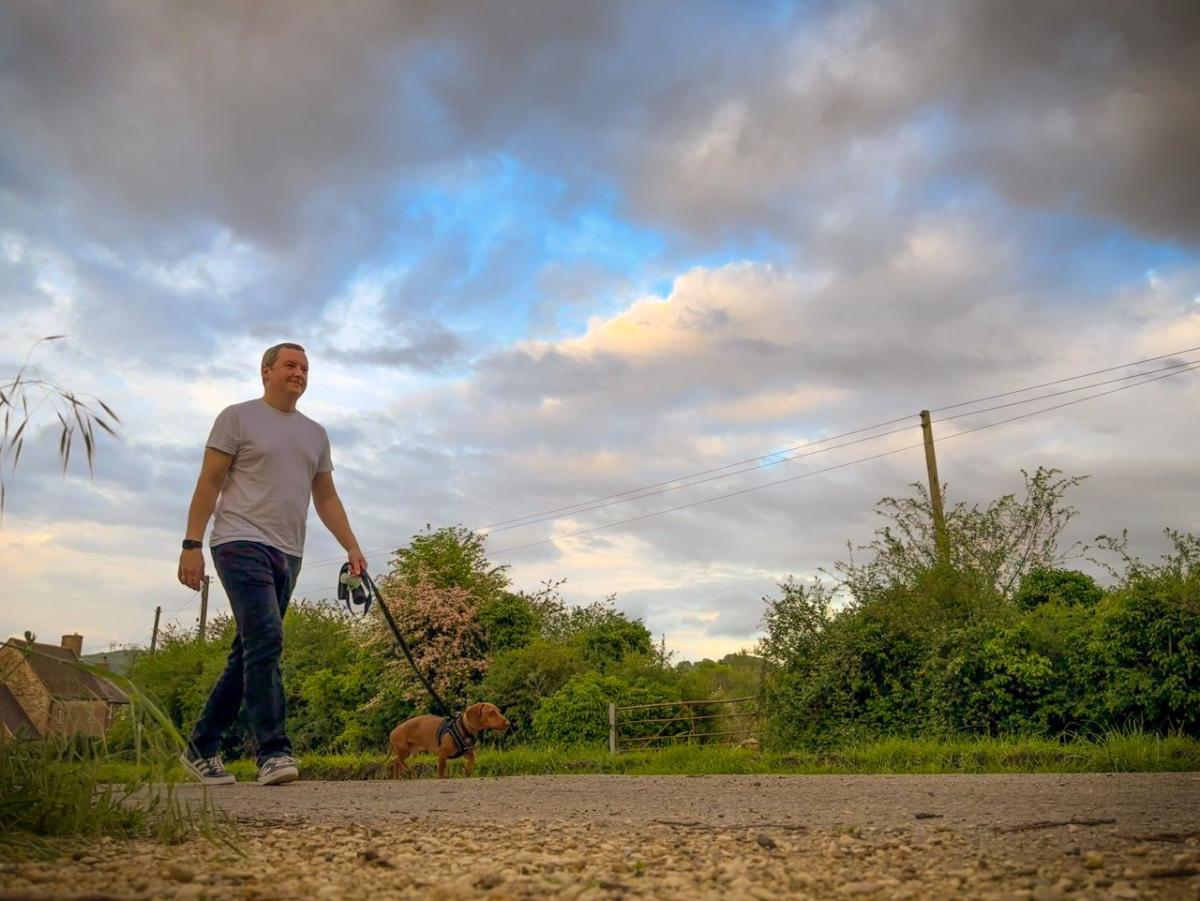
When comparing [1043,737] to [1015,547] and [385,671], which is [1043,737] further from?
[385,671]

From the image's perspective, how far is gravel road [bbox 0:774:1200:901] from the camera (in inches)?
102

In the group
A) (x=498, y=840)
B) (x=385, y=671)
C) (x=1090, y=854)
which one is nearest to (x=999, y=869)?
(x=1090, y=854)

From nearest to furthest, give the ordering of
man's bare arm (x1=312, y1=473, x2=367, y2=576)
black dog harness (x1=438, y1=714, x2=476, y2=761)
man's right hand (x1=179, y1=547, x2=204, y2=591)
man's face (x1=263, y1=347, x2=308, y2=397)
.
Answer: man's right hand (x1=179, y1=547, x2=204, y2=591) → man's face (x1=263, y1=347, x2=308, y2=397) → man's bare arm (x1=312, y1=473, x2=367, y2=576) → black dog harness (x1=438, y1=714, x2=476, y2=761)

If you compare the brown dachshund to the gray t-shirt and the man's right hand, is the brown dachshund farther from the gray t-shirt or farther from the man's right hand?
the man's right hand

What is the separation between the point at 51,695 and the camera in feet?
12.6

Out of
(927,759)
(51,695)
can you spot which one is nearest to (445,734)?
(927,759)

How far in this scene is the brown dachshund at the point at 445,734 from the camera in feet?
34.8

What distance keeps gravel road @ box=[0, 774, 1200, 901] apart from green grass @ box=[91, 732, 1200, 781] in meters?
3.21

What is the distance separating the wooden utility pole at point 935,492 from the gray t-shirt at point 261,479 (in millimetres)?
10638

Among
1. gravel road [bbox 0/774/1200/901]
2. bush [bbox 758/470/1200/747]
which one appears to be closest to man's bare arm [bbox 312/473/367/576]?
gravel road [bbox 0/774/1200/901]

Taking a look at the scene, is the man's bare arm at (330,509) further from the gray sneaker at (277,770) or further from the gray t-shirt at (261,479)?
the gray sneaker at (277,770)

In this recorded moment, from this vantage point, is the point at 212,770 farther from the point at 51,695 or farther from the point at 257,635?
the point at 51,695

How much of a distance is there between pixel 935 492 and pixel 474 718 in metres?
13.1

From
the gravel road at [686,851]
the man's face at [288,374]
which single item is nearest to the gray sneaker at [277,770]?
the gravel road at [686,851]
